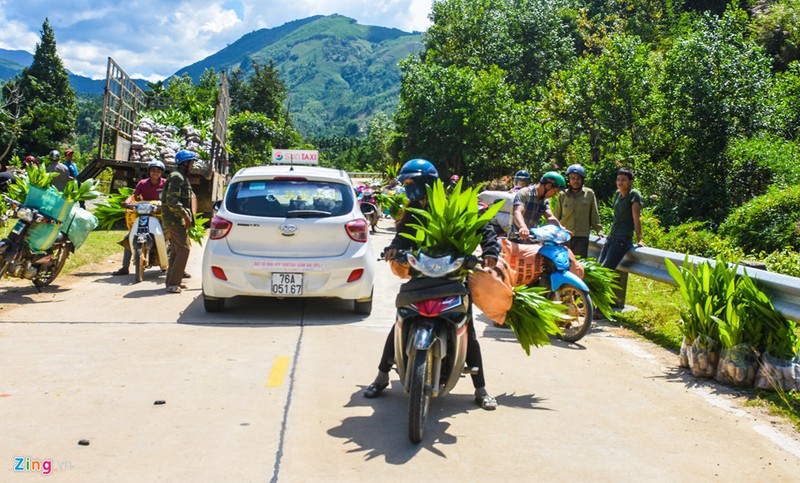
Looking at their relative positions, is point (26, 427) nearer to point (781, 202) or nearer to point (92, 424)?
point (92, 424)

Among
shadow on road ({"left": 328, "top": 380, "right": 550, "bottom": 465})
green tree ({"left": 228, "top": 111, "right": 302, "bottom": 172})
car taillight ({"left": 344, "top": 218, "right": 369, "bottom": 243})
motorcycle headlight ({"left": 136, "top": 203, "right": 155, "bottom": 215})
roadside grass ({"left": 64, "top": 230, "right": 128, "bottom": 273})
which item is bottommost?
roadside grass ({"left": 64, "top": 230, "right": 128, "bottom": 273})

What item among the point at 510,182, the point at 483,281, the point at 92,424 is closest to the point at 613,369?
the point at 483,281

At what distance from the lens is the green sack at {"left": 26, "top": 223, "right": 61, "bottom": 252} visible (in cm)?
971

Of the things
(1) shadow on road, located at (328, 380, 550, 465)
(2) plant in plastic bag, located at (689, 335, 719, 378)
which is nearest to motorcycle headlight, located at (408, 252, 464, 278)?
(1) shadow on road, located at (328, 380, 550, 465)

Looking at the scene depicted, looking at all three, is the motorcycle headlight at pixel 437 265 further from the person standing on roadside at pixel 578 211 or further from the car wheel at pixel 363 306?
the person standing on roadside at pixel 578 211

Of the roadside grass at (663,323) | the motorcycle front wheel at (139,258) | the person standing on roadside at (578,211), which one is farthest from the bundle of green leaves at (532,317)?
the motorcycle front wheel at (139,258)

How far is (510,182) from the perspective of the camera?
32938 millimetres

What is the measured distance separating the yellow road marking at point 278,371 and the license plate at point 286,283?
5.88 ft

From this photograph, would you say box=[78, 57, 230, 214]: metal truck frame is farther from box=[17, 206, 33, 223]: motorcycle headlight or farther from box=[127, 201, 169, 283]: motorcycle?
box=[17, 206, 33, 223]: motorcycle headlight

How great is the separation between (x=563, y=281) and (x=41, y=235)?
6.24m

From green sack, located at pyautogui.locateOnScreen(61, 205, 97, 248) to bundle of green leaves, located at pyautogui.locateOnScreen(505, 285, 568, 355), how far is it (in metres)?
6.60

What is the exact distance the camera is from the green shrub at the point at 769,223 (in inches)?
536

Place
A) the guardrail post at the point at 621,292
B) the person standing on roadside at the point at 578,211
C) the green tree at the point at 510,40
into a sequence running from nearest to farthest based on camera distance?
the guardrail post at the point at 621,292
the person standing on roadside at the point at 578,211
the green tree at the point at 510,40

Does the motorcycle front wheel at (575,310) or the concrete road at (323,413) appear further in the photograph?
the motorcycle front wheel at (575,310)
